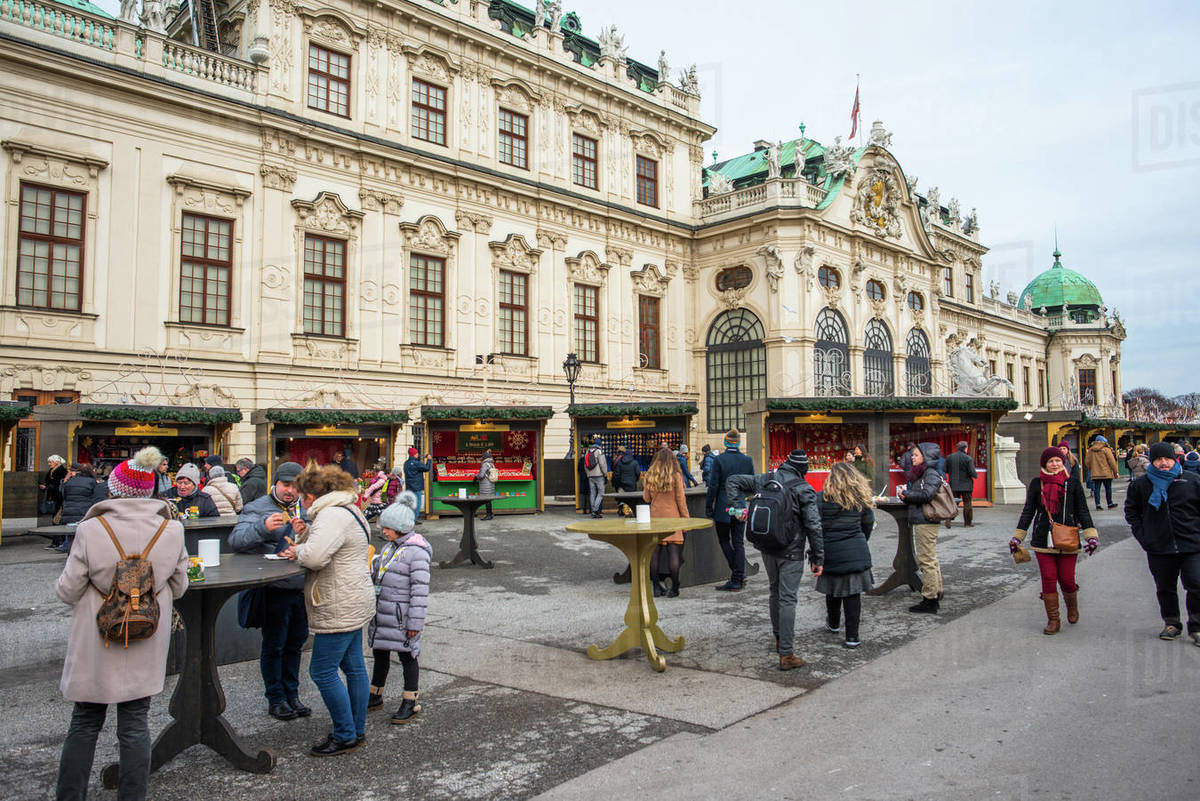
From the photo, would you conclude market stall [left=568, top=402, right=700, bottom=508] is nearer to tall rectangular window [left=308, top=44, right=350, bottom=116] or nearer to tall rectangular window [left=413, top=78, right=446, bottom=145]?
tall rectangular window [left=413, top=78, right=446, bottom=145]

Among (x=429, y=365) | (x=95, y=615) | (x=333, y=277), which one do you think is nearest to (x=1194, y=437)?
(x=429, y=365)

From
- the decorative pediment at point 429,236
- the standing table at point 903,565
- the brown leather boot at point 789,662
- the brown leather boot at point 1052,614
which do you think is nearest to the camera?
the brown leather boot at point 789,662

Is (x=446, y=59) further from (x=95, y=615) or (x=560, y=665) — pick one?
(x=95, y=615)

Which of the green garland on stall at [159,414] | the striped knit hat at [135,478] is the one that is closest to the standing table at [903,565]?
the striped knit hat at [135,478]

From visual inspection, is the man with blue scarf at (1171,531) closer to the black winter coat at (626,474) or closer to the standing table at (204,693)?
the standing table at (204,693)

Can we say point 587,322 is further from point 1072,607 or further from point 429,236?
point 1072,607

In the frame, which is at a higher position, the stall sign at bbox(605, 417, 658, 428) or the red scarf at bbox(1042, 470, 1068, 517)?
the stall sign at bbox(605, 417, 658, 428)

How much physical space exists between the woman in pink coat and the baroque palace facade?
1757 cm

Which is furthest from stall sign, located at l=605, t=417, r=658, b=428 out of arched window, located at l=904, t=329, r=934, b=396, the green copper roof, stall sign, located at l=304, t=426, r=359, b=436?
the green copper roof

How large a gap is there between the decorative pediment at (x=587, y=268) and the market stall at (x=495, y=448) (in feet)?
30.1

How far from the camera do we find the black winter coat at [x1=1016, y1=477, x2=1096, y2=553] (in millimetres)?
8086

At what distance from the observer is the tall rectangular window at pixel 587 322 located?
30469 mm

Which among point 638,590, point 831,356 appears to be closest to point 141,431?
point 638,590

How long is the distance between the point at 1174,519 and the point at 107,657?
836 cm
